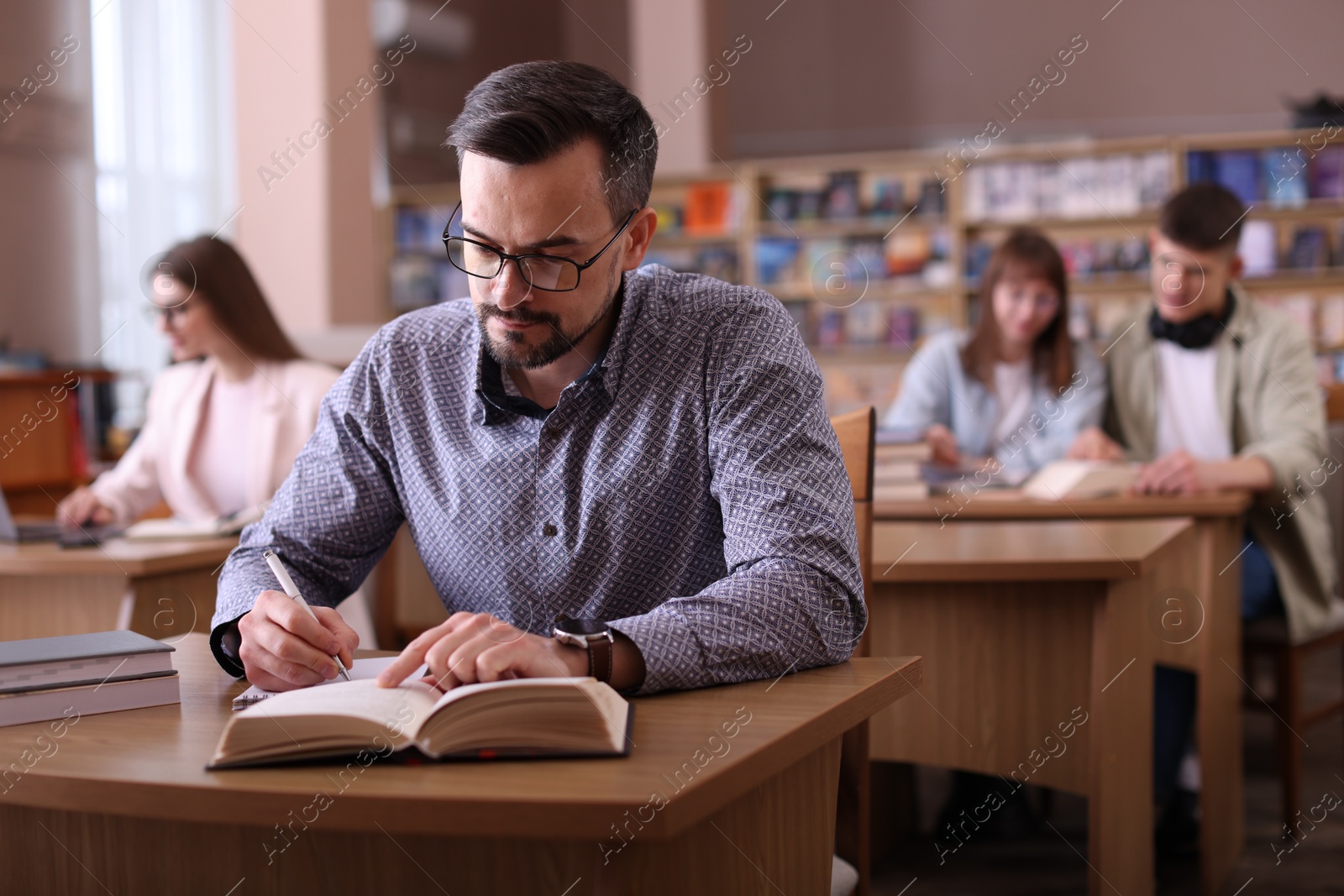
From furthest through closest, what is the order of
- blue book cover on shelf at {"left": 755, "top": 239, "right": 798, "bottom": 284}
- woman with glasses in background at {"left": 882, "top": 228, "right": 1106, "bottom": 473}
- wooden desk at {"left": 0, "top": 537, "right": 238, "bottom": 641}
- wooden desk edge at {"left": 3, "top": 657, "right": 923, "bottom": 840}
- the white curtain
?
blue book cover on shelf at {"left": 755, "top": 239, "right": 798, "bottom": 284}
the white curtain
woman with glasses in background at {"left": 882, "top": 228, "right": 1106, "bottom": 473}
wooden desk at {"left": 0, "top": 537, "right": 238, "bottom": 641}
wooden desk edge at {"left": 3, "top": 657, "right": 923, "bottom": 840}

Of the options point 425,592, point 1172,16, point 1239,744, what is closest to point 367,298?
point 425,592

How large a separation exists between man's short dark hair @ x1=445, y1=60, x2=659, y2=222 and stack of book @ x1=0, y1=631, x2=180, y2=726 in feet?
1.98

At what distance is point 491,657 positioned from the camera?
102 centimetres

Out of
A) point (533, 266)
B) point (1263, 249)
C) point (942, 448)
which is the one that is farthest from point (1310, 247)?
point (533, 266)

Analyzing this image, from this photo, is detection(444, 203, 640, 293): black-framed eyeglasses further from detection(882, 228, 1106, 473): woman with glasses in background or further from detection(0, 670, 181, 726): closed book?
detection(882, 228, 1106, 473): woman with glasses in background

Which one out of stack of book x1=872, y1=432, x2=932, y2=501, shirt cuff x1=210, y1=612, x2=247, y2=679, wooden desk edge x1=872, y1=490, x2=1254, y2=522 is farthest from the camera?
stack of book x1=872, y1=432, x2=932, y2=501

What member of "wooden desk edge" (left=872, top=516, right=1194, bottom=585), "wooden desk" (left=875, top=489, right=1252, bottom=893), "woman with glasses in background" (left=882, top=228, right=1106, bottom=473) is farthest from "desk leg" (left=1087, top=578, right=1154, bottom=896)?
"woman with glasses in background" (left=882, top=228, right=1106, bottom=473)

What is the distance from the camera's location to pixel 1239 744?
264cm

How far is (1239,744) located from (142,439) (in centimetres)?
269

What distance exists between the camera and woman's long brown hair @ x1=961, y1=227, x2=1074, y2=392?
10.8 ft

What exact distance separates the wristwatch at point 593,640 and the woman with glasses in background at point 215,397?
2.06 metres

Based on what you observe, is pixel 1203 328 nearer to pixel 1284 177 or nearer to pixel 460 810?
pixel 460 810

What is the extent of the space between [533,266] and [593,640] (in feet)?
1.40

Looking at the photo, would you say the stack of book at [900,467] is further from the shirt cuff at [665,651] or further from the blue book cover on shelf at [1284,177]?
the blue book cover on shelf at [1284,177]
